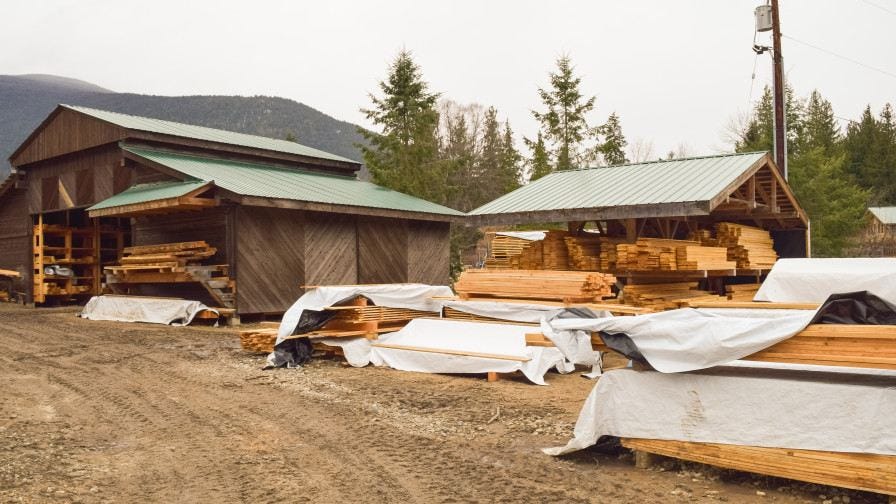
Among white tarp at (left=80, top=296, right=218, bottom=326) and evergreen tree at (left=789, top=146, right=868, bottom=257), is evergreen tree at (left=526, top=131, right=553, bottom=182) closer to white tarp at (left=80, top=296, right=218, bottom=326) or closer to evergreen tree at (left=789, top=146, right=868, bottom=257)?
evergreen tree at (left=789, top=146, right=868, bottom=257)

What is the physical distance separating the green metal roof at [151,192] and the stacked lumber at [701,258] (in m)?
11.0

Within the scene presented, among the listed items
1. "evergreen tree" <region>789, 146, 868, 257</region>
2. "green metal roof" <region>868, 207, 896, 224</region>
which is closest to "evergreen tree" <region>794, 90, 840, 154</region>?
"green metal roof" <region>868, 207, 896, 224</region>

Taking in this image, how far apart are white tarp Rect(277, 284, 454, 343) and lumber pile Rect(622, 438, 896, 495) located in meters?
7.44

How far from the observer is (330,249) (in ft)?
66.6

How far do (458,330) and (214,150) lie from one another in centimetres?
1372

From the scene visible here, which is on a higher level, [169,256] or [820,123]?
[820,123]

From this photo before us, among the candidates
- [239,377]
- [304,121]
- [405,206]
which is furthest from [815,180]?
[304,121]

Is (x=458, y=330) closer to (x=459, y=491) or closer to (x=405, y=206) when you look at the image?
(x=459, y=491)

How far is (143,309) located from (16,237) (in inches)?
423

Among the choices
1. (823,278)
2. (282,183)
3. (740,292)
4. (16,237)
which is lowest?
(740,292)

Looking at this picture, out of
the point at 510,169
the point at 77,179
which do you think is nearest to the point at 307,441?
the point at 77,179

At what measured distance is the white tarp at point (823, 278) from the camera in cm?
971

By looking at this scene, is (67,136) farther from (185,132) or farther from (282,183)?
(282,183)

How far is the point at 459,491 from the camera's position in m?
5.55
